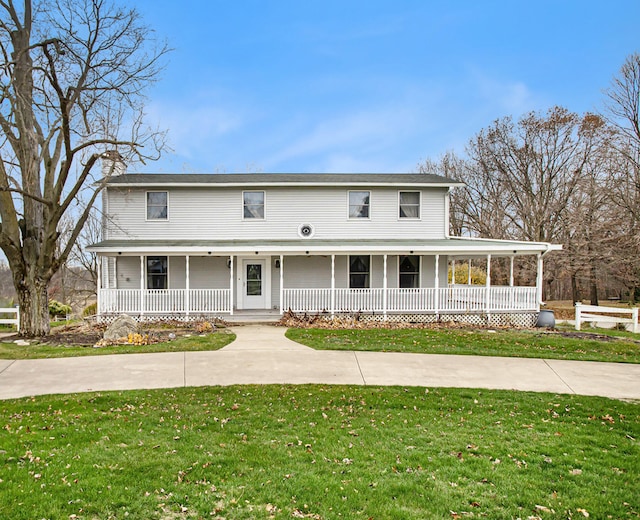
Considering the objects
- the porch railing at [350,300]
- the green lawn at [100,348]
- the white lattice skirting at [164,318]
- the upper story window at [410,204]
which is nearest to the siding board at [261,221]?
the upper story window at [410,204]

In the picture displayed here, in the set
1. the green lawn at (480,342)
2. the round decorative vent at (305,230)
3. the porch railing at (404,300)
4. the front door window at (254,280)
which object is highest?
the round decorative vent at (305,230)

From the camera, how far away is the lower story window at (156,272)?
15.8 metres

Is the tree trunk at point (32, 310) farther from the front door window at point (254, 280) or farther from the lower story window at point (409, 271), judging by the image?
the lower story window at point (409, 271)

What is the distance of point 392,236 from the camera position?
16406 mm

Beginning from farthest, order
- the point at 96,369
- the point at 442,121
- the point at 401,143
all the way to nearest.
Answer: the point at 401,143 → the point at 442,121 → the point at 96,369

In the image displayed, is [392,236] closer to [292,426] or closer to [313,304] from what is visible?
[313,304]

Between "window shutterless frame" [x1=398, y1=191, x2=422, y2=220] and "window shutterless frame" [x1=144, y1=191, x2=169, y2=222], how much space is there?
A: 9.67 m

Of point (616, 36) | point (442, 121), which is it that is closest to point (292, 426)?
point (616, 36)

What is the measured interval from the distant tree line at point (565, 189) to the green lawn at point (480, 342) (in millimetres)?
12234

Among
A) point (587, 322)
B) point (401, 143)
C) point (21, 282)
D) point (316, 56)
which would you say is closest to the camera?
point (21, 282)

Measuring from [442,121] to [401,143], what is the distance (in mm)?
3904

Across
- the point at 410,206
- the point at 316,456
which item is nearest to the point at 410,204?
the point at 410,206

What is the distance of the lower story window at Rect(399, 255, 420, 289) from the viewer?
16.3 m

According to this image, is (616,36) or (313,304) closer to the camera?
(313,304)
